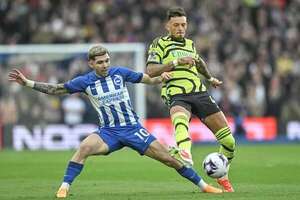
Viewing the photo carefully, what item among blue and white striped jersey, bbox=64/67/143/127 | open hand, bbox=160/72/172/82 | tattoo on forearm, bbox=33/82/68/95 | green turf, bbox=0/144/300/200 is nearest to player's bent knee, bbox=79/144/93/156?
blue and white striped jersey, bbox=64/67/143/127

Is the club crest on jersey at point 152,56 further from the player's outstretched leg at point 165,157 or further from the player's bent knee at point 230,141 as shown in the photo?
the player's bent knee at point 230,141

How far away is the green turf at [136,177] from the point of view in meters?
12.9

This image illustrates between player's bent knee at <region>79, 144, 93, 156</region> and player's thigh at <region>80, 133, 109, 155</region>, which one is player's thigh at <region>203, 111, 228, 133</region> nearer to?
player's thigh at <region>80, 133, 109, 155</region>

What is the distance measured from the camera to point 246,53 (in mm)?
29875

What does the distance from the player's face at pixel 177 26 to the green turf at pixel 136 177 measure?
230cm

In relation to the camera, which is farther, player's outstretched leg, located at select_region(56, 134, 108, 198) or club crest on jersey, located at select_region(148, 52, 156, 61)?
club crest on jersey, located at select_region(148, 52, 156, 61)

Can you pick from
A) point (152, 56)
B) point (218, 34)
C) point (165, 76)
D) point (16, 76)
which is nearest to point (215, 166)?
point (165, 76)

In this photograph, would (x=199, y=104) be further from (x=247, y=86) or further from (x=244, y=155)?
(x=247, y=86)

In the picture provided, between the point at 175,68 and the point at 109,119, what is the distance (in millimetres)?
1465

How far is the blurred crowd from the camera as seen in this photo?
28484 mm

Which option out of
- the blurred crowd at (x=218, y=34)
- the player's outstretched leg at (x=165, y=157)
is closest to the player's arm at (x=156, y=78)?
the player's outstretched leg at (x=165, y=157)

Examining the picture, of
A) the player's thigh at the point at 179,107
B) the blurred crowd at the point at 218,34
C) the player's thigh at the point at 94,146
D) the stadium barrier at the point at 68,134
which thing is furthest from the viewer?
the blurred crowd at the point at 218,34

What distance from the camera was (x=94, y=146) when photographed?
12602 mm

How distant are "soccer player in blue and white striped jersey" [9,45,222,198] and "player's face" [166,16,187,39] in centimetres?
107
